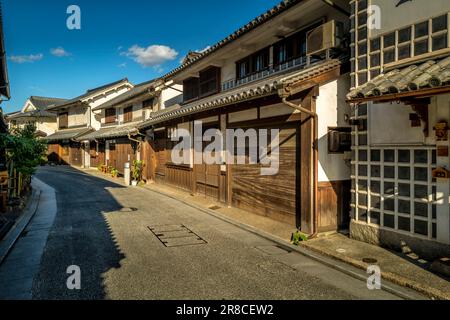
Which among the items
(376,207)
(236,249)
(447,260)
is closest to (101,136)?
(236,249)

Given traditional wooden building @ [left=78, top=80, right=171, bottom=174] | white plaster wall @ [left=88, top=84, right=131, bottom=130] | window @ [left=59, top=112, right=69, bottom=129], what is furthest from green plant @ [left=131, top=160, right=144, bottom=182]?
window @ [left=59, top=112, right=69, bottom=129]

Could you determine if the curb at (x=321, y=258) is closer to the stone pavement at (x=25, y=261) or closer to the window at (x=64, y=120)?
the stone pavement at (x=25, y=261)

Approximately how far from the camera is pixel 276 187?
9969 mm

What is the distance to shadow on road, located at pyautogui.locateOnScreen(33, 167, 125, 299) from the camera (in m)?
5.51

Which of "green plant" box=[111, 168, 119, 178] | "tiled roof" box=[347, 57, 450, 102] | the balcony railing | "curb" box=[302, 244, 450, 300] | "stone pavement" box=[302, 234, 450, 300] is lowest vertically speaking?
"curb" box=[302, 244, 450, 300]

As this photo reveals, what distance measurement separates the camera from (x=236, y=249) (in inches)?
310

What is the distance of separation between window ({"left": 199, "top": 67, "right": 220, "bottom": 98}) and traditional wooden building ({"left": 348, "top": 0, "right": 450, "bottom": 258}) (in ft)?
27.4

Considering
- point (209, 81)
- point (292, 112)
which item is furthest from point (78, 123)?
point (292, 112)

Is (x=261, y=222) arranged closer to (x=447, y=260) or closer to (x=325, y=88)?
(x=325, y=88)

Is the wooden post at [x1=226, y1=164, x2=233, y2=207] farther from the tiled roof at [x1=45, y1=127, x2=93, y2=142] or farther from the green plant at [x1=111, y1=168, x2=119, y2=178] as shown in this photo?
the tiled roof at [x1=45, y1=127, x2=93, y2=142]

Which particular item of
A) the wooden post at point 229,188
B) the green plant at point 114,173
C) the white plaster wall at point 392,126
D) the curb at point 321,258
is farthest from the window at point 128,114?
the white plaster wall at point 392,126

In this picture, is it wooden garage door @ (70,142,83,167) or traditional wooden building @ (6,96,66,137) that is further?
traditional wooden building @ (6,96,66,137)

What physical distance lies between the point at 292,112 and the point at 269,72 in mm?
3554

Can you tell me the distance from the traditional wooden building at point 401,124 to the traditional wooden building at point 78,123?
31.6 m
